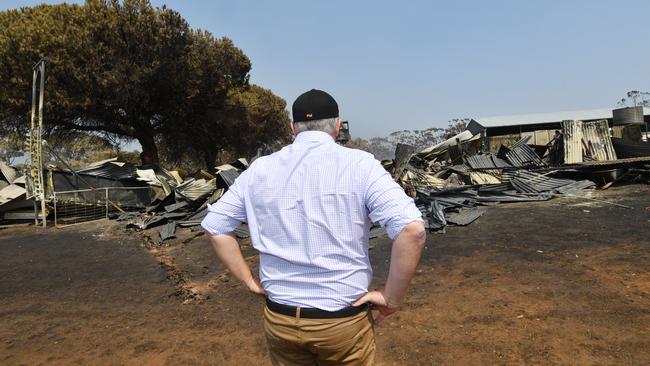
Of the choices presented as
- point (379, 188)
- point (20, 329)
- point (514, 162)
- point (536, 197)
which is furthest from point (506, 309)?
point (514, 162)

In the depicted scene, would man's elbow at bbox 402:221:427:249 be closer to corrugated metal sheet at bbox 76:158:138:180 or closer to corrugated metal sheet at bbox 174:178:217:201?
corrugated metal sheet at bbox 174:178:217:201

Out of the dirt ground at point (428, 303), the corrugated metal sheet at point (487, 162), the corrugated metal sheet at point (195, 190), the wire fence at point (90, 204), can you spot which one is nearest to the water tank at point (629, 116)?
the corrugated metal sheet at point (487, 162)

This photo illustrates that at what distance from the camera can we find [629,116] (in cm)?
1844

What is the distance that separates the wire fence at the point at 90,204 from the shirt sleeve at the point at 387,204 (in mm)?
15554

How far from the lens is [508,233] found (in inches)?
336

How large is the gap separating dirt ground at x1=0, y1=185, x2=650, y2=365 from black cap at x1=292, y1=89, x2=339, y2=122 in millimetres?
2710

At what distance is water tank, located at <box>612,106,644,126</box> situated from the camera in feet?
59.5

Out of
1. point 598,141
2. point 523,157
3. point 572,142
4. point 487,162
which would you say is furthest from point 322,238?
point 598,141

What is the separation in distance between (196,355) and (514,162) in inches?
587

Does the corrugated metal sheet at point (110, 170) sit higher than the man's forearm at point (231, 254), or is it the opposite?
the man's forearm at point (231, 254)

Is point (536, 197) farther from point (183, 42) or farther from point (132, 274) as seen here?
point (183, 42)

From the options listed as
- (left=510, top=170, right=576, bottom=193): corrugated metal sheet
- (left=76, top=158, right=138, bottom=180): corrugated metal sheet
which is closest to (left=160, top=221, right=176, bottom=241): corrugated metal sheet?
(left=76, top=158, right=138, bottom=180): corrugated metal sheet

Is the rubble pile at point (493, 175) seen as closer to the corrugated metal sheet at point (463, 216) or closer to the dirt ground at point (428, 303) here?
the corrugated metal sheet at point (463, 216)

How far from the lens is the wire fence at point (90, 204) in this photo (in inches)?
580
